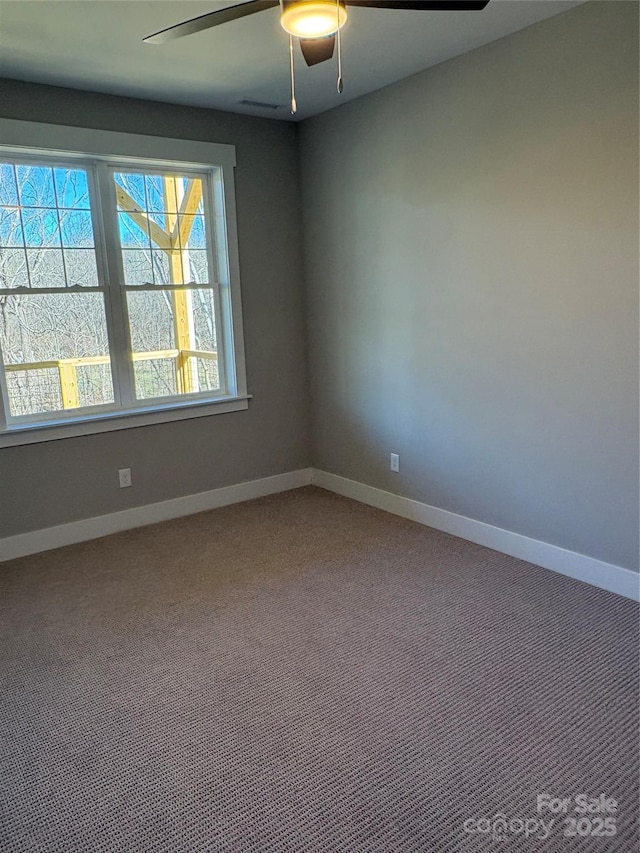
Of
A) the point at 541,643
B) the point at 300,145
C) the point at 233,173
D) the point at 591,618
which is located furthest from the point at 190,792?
the point at 300,145

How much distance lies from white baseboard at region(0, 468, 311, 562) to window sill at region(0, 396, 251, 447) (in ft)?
1.83

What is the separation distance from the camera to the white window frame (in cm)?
345

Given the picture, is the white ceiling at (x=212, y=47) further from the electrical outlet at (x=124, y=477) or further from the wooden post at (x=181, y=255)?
the electrical outlet at (x=124, y=477)

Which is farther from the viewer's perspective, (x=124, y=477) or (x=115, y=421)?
(x=124, y=477)

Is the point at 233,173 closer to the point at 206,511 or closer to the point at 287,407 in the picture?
the point at 287,407

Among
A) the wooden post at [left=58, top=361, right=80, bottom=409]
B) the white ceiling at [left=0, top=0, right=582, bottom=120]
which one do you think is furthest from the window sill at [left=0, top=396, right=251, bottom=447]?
the white ceiling at [left=0, top=0, right=582, bottom=120]

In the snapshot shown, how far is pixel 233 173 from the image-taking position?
409cm

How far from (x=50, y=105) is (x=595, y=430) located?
342 cm

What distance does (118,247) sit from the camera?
3775 mm

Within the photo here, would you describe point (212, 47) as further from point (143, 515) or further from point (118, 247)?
point (143, 515)

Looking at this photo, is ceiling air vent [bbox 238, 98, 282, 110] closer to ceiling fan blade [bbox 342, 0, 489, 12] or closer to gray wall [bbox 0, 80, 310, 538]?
gray wall [bbox 0, 80, 310, 538]

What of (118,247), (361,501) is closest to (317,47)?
(118,247)

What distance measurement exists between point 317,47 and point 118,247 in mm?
2162

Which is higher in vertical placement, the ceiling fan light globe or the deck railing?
the ceiling fan light globe
